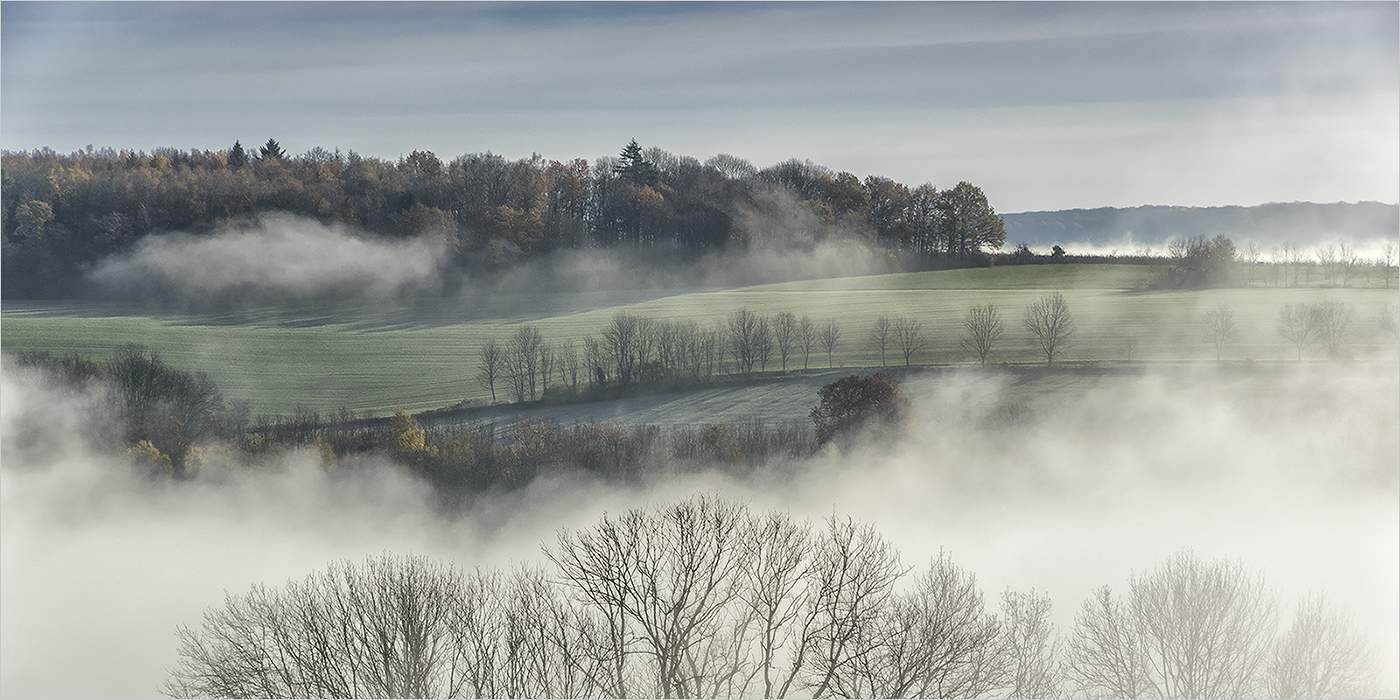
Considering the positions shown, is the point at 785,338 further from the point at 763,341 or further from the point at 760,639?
the point at 760,639

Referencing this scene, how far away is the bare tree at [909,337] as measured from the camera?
104ft

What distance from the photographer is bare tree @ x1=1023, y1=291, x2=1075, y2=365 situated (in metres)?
31.3

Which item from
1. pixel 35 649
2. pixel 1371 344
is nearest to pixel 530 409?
pixel 35 649

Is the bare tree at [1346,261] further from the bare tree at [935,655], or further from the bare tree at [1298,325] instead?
the bare tree at [935,655]

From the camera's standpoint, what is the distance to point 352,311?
34.6 meters

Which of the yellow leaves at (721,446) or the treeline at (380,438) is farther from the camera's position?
the treeline at (380,438)

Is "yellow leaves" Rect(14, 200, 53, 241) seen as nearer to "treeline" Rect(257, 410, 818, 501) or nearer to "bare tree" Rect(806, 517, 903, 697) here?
"treeline" Rect(257, 410, 818, 501)

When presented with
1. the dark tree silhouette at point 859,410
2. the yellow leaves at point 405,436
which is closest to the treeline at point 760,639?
the dark tree silhouette at point 859,410

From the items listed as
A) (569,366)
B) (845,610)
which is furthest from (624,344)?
(845,610)

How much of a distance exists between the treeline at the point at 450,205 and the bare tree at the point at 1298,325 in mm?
9395

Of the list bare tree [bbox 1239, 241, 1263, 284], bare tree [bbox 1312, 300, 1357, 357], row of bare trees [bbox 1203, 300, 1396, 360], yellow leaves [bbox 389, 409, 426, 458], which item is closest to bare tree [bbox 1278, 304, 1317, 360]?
row of bare trees [bbox 1203, 300, 1396, 360]

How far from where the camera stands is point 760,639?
2031 cm

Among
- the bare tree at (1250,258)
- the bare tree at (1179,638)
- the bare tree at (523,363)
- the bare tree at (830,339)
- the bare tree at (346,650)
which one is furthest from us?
the bare tree at (523,363)

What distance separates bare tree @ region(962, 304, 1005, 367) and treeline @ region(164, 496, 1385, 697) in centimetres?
1043
